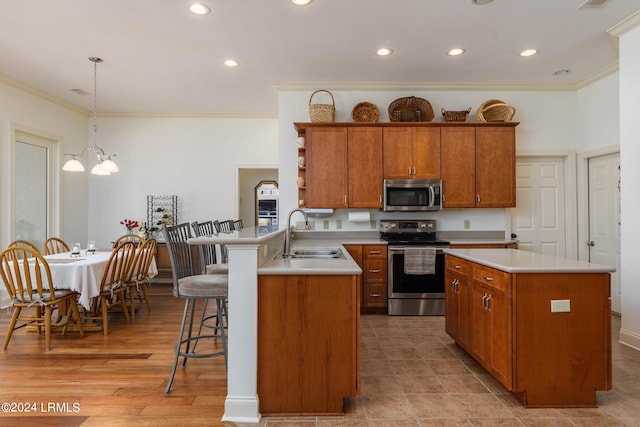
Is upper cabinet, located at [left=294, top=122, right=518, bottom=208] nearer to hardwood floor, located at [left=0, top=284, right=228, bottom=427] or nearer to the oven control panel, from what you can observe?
the oven control panel

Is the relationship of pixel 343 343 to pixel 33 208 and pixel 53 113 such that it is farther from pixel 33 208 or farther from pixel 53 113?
pixel 53 113

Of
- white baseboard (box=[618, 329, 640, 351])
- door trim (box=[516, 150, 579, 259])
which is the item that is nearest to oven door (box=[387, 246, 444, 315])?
white baseboard (box=[618, 329, 640, 351])

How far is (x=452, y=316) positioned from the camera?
3.12 m

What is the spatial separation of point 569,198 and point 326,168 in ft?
10.5

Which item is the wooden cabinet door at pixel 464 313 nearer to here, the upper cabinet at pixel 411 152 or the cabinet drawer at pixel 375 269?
the cabinet drawer at pixel 375 269

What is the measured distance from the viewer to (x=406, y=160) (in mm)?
4512

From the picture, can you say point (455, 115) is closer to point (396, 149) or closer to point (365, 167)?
point (396, 149)

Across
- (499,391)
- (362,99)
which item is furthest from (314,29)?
(499,391)

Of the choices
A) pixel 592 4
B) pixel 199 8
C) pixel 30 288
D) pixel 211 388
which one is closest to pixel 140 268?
pixel 30 288

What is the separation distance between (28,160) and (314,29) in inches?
173

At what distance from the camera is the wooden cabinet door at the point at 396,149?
4.50 metres

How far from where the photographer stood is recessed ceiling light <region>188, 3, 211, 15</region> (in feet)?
9.51

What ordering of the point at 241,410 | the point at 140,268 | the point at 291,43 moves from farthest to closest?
the point at 140,268
the point at 291,43
the point at 241,410

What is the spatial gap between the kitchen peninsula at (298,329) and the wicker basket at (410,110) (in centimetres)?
302
